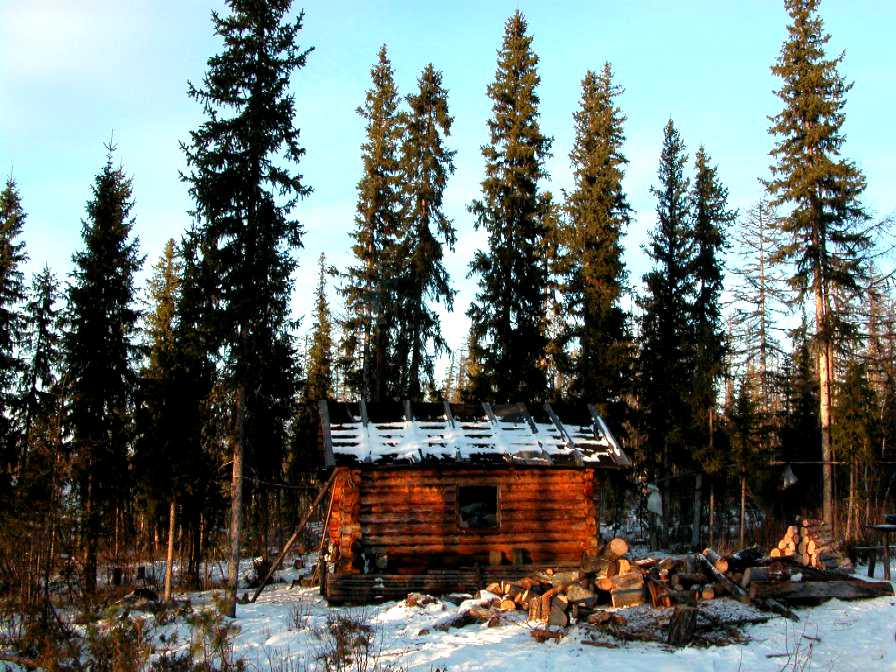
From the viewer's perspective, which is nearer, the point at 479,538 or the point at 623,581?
the point at 623,581

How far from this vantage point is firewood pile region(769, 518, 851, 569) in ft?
53.4

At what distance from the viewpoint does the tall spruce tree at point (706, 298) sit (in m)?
27.6

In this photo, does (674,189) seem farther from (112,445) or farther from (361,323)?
(112,445)

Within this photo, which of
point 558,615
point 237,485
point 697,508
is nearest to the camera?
point 558,615

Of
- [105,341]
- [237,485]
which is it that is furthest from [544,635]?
[105,341]

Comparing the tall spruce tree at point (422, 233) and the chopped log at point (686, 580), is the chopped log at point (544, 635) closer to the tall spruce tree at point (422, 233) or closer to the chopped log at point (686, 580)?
the chopped log at point (686, 580)

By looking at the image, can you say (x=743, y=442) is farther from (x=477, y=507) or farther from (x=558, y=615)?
(x=558, y=615)

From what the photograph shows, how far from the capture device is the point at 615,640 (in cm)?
1120

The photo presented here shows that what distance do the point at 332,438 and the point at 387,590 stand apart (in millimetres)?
3818

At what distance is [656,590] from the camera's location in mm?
13234

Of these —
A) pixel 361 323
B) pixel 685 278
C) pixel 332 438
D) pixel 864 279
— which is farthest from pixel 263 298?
pixel 864 279

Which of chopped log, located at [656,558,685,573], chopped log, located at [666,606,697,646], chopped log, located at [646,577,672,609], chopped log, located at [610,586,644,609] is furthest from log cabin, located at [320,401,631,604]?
chopped log, located at [666,606,697,646]

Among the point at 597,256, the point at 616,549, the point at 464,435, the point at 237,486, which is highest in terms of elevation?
the point at 597,256

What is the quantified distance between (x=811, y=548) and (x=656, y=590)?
5.45 meters
